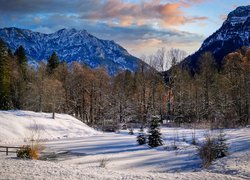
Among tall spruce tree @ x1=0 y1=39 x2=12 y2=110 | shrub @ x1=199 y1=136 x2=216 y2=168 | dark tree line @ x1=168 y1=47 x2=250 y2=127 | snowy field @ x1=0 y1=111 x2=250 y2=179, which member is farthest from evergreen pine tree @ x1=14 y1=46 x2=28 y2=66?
shrub @ x1=199 y1=136 x2=216 y2=168

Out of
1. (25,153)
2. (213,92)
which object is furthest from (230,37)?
(25,153)

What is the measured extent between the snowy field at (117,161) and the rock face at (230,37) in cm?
11865

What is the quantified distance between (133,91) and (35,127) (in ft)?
140

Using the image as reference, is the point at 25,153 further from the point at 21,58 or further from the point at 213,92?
the point at 21,58

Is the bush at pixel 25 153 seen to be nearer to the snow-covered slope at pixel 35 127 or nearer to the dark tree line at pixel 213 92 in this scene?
the snow-covered slope at pixel 35 127

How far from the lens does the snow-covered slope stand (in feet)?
130

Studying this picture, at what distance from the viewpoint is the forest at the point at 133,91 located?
198 feet

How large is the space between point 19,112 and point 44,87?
12817 mm

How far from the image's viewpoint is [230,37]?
17275 centimetres

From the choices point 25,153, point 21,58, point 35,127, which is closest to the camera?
point 25,153

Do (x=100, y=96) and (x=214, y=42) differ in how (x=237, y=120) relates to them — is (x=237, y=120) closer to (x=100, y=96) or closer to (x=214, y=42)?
(x=100, y=96)

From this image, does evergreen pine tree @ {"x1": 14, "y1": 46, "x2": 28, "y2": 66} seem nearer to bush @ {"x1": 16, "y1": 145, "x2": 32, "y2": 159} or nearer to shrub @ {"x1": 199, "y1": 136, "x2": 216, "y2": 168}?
bush @ {"x1": 16, "y1": 145, "x2": 32, "y2": 159}

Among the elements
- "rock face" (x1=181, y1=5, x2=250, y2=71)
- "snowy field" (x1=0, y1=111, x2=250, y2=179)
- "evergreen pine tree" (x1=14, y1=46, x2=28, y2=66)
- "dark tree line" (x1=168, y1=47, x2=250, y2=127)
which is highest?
"rock face" (x1=181, y1=5, x2=250, y2=71)

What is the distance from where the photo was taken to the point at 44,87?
59.9 meters
